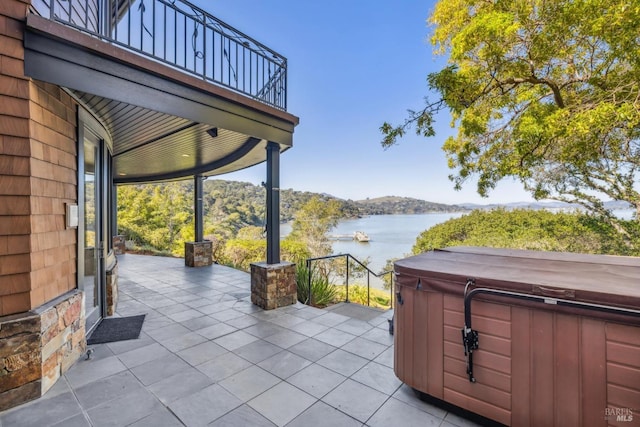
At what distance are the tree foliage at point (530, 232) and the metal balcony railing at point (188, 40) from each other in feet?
27.1

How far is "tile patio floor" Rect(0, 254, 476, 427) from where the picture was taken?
2148 mm

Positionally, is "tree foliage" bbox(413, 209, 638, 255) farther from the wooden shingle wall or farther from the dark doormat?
the wooden shingle wall

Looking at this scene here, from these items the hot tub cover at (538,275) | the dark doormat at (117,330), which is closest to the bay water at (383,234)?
the dark doormat at (117,330)

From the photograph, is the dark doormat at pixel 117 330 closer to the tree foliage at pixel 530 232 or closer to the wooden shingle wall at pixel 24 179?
the wooden shingle wall at pixel 24 179

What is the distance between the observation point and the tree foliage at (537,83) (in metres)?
4.07

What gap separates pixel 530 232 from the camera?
1170cm

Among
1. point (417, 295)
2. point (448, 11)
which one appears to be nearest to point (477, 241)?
point (448, 11)

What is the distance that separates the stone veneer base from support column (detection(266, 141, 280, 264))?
8.84 ft

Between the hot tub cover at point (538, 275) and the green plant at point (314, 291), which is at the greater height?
the hot tub cover at point (538, 275)

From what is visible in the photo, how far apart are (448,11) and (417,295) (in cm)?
721

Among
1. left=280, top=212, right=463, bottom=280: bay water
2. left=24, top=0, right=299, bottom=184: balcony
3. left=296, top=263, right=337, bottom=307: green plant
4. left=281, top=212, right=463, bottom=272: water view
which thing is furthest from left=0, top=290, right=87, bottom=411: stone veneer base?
left=280, top=212, right=463, bottom=280: bay water

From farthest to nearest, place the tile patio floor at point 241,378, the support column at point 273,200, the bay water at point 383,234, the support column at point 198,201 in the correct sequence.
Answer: the bay water at point 383,234 → the support column at point 198,201 → the support column at point 273,200 → the tile patio floor at point 241,378

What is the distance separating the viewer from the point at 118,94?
2879mm

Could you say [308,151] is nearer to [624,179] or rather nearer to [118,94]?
[624,179]
